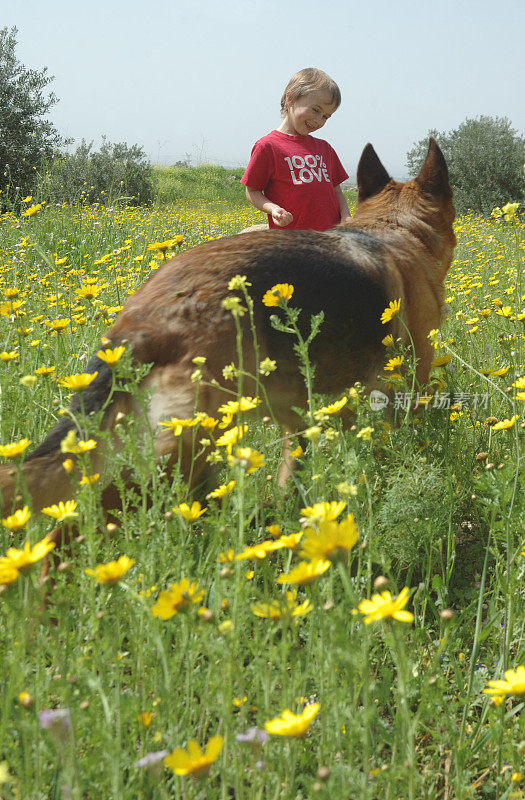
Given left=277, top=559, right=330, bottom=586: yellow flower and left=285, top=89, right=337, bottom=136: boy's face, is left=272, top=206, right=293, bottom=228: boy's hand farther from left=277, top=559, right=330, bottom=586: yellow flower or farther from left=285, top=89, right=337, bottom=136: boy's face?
left=277, top=559, right=330, bottom=586: yellow flower

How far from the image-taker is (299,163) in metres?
4.75

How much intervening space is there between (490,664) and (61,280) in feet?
14.0

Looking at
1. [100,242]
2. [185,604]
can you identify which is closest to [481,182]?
[100,242]

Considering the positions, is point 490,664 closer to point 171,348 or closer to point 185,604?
point 185,604

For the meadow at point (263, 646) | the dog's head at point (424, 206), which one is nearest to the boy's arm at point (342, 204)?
the dog's head at point (424, 206)

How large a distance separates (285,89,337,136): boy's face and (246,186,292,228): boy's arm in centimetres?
65

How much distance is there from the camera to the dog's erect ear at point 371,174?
3850 millimetres

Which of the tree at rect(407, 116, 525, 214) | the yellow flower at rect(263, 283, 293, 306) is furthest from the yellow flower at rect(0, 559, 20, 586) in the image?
the tree at rect(407, 116, 525, 214)

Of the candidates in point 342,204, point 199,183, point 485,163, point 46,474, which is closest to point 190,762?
point 46,474

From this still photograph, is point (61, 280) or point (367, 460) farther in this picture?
point (61, 280)

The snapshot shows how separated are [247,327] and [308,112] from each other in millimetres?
3148

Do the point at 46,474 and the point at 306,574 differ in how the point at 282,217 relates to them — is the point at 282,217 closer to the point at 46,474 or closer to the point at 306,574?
the point at 46,474

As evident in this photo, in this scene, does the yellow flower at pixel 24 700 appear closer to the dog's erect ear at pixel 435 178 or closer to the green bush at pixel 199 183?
the dog's erect ear at pixel 435 178

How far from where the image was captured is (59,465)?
193cm
